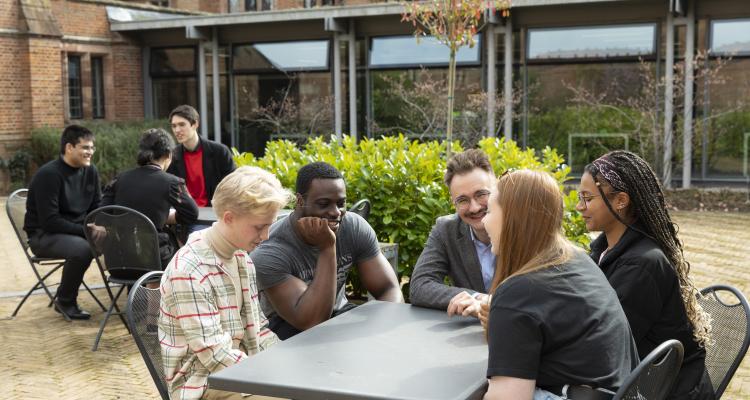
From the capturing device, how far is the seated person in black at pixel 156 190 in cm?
645

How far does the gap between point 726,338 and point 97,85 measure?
20.9m

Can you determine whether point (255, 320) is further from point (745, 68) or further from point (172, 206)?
point (745, 68)

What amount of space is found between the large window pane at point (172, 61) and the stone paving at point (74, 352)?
12735mm

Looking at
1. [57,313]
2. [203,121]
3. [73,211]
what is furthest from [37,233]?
[203,121]

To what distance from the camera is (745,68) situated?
16.6 metres

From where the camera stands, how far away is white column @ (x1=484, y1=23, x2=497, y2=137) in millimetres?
17797

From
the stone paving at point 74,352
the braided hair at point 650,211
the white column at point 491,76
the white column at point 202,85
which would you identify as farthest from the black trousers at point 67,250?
the white column at point 202,85

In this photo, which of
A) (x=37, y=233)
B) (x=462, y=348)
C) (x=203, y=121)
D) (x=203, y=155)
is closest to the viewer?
(x=462, y=348)

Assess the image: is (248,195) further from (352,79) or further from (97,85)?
(97,85)

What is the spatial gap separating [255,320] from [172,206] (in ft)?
11.1

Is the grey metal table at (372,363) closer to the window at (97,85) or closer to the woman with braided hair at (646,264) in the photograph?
the woman with braided hair at (646,264)

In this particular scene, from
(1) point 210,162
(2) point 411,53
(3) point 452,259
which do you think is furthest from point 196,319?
(2) point 411,53

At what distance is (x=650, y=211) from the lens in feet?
10.4

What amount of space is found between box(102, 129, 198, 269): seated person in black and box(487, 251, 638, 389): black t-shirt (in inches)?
174
